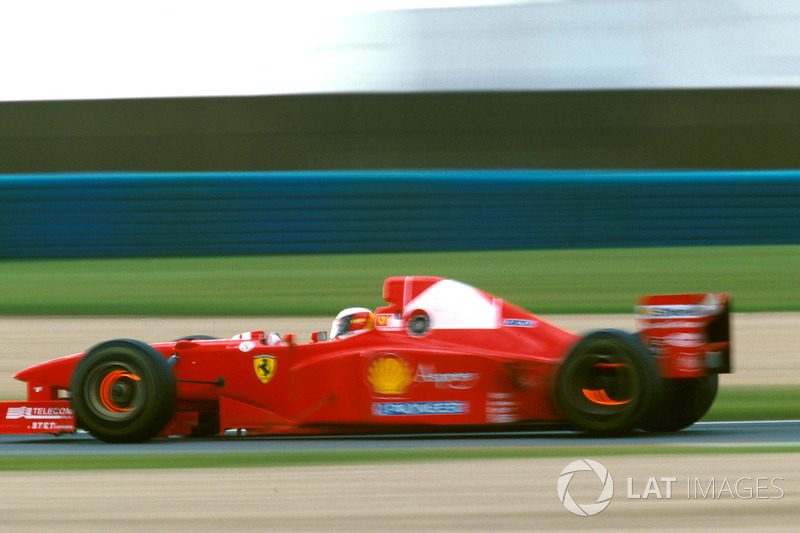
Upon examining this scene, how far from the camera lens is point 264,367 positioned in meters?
6.25

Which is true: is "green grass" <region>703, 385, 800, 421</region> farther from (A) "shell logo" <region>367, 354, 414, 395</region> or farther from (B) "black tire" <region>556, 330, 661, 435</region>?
(A) "shell logo" <region>367, 354, 414, 395</region>

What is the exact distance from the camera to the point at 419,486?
4664mm

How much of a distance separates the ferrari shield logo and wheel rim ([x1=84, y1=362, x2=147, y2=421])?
2.12 feet

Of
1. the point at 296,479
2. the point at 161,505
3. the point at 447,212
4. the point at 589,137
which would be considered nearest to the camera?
the point at 161,505

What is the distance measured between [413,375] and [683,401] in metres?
1.54

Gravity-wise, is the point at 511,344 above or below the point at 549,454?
above

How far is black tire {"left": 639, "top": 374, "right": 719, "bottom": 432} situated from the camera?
20.4ft

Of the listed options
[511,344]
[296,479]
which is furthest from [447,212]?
[296,479]

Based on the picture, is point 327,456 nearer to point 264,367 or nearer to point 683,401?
point 264,367

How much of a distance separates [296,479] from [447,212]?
9.13 meters

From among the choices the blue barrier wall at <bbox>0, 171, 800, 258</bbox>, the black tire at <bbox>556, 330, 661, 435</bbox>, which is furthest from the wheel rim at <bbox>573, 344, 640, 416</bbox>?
the blue barrier wall at <bbox>0, 171, 800, 258</bbox>

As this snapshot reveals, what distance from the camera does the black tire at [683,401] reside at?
6.21 meters

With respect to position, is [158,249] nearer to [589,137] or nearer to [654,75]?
[589,137]

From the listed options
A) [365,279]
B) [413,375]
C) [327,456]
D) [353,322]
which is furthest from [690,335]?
[365,279]
